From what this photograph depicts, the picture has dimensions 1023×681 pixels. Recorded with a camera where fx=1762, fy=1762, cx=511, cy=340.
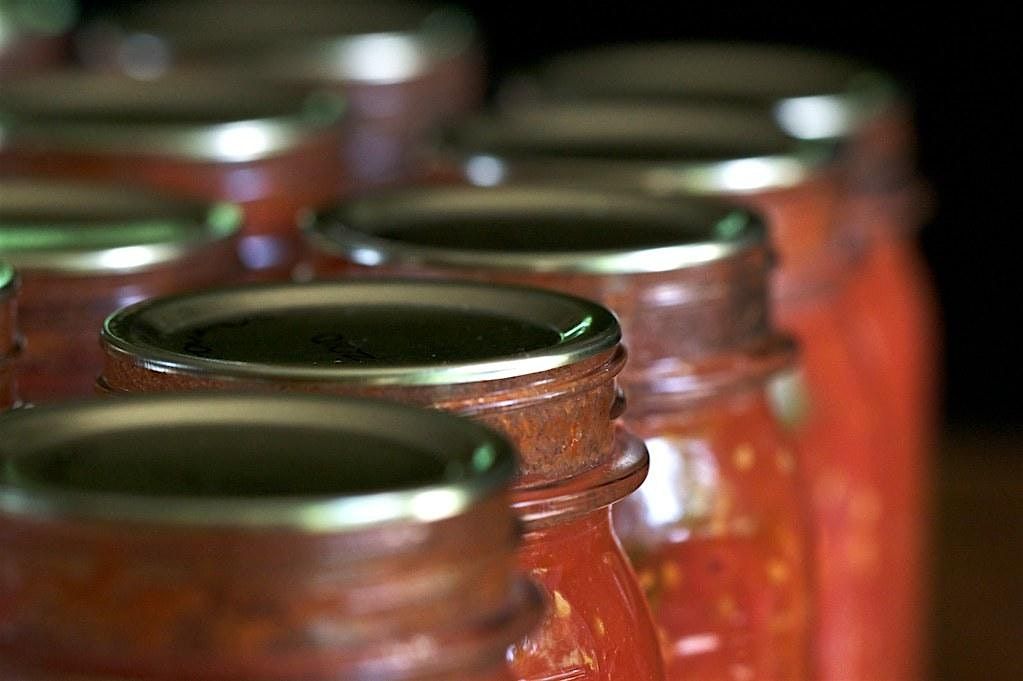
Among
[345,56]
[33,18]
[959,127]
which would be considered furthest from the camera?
[959,127]

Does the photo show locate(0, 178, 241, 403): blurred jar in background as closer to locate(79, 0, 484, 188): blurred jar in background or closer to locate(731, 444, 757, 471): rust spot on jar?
locate(731, 444, 757, 471): rust spot on jar

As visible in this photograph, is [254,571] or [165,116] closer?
[254,571]

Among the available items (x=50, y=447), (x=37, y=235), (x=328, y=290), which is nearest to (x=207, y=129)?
(x=37, y=235)

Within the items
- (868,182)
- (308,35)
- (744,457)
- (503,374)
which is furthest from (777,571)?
(308,35)

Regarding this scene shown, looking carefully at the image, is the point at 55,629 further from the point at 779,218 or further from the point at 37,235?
the point at 779,218

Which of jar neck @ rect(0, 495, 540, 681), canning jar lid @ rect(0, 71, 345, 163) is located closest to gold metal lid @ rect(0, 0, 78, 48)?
canning jar lid @ rect(0, 71, 345, 163)

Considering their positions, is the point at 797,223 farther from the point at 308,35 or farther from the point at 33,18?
the point at 33,18

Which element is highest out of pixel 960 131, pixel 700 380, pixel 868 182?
pixel 700 380
